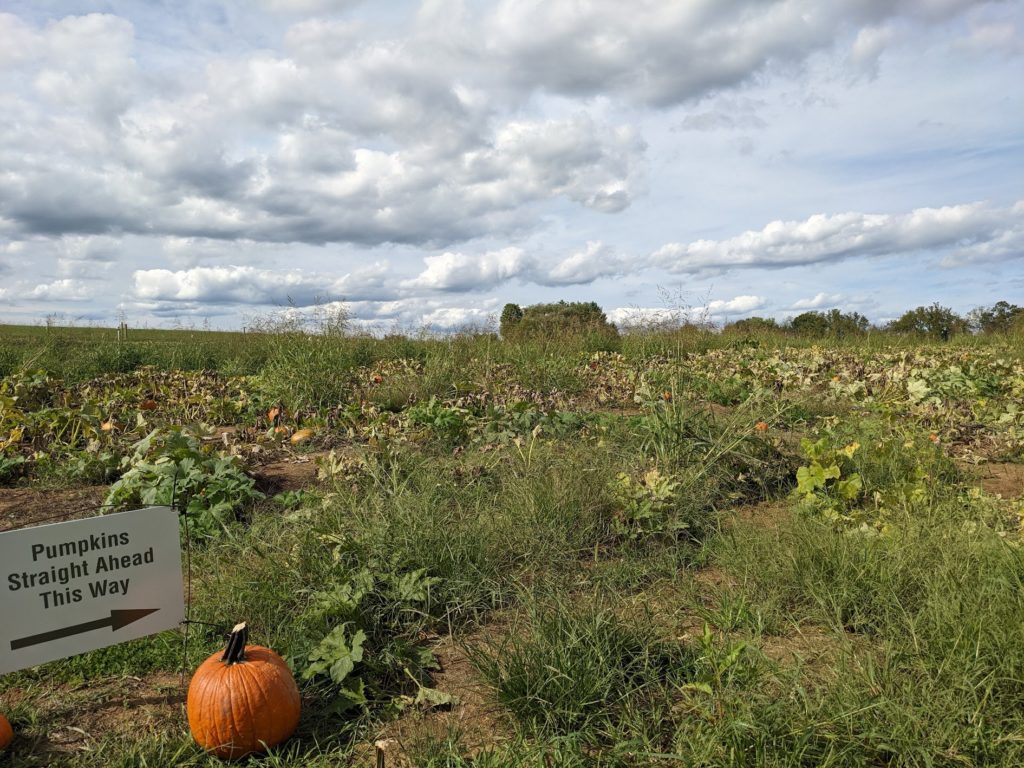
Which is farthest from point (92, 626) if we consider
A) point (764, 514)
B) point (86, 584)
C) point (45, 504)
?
point (764, 514)

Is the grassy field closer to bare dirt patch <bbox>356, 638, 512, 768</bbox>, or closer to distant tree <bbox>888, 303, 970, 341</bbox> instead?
bare dirt patch <bbox>356, 638, 512, 768</bbox>

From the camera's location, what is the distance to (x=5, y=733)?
221 cm

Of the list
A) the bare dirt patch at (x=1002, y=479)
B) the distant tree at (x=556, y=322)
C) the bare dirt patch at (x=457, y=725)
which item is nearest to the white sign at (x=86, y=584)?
the bare dirt patch at (x=457, y=725)

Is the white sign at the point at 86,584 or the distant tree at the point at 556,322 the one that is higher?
the distant tree at the point at 556,322

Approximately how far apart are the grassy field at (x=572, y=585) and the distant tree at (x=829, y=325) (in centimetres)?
1247

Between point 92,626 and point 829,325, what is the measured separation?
20.0 m

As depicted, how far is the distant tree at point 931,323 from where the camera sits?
18763 millimetres

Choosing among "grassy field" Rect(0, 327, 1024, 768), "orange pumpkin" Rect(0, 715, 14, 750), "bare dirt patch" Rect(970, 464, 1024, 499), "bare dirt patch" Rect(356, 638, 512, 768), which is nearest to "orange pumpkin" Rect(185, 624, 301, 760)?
"grassy field" Rect(0, 327, 1024, 768)

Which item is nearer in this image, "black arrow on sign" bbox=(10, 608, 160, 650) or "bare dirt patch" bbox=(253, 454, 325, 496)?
"black arrow on sign" bbox=(10, 608, 160, 650)

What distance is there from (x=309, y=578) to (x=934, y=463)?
3.72m

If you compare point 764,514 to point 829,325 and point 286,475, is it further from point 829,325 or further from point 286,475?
point 829,325

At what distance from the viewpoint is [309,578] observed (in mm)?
3088

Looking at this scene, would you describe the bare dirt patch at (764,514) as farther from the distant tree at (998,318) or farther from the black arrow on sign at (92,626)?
the distant tree at (998,318)

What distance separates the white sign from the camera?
2.23m
